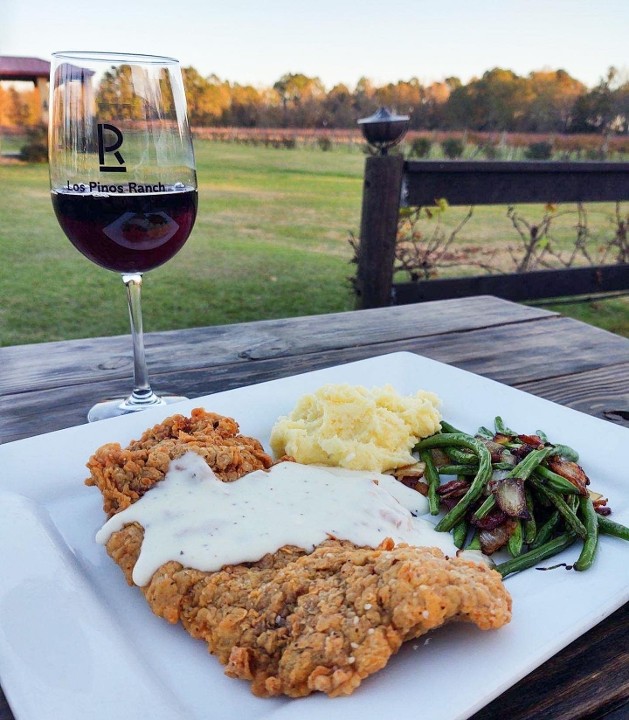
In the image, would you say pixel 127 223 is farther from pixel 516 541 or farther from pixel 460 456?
pixel 516 541

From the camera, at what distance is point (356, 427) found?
2.01 metres

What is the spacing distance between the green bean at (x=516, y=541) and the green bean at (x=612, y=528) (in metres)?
0.18

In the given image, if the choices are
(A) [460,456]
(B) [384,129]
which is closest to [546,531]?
(A) [460,456]

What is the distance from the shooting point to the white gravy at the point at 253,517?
1.34 metres

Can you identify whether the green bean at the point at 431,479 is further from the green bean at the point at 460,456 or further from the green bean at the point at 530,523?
the green bean at the point at 530,523

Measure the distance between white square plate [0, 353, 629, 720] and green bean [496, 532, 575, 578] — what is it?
0.12 feet

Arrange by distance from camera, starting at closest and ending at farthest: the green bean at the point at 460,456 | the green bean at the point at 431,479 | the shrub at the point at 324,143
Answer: the green bean at the point at 431,479
the green bean at the point at 460,456
the shrub at the point at 324,143

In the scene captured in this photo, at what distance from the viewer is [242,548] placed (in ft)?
A: 4.44

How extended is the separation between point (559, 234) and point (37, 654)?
9.81m

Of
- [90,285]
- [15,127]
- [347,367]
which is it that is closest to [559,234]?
[90,285]

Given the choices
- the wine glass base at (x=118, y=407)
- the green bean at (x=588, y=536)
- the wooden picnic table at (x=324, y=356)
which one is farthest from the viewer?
the wooden picnic table at (x=324, y=356)

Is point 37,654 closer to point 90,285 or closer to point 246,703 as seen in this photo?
point 246,703

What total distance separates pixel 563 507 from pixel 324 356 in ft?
4.73

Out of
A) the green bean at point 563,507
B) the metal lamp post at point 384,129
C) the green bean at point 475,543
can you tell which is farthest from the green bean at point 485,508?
the metal lamp post at point 384,129
